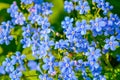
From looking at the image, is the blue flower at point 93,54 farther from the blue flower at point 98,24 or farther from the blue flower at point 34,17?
the blue flower at point 34,17

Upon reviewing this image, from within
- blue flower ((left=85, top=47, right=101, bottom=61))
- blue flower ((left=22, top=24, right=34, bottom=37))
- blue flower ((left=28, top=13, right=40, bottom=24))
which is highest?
blue flower ((left=28, top=13, right=40, bottom=24))

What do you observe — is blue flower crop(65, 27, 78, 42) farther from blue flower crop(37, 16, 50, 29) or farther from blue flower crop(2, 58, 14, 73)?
blue flower crop(2, 58, 14, 73)

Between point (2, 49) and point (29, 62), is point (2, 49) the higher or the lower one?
the higher one

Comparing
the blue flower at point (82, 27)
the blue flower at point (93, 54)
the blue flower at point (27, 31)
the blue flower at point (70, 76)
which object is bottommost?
the blue flower at point (70, 76)

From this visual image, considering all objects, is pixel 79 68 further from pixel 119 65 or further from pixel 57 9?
pixel 57 9

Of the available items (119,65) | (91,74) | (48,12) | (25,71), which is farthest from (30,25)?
(119,65)

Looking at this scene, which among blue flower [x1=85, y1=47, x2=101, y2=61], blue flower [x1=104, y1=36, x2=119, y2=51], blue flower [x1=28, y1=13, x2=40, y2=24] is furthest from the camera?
blue flower [x1=28, y1=13, x2=40, y2=24]

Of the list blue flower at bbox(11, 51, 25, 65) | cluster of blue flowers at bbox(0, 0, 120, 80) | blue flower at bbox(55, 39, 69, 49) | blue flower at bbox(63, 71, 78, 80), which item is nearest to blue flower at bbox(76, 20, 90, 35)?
cluster of blue flowers at bbox(0, 0, 120, 80)

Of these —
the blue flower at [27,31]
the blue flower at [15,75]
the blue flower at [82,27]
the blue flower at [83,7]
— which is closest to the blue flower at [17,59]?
the blue flower at [15,75]
